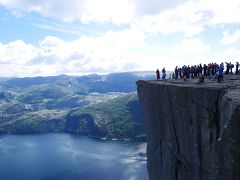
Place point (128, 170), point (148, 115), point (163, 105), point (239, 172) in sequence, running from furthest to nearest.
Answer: point (128, 170)
point (148, 115)
point (163, 105)
point (239, 172)

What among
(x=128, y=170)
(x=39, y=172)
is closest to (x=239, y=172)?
(x=128, y=170)

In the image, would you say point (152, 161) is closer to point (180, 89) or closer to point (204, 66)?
point (180, 89)

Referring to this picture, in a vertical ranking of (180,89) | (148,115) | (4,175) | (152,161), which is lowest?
(4,175)

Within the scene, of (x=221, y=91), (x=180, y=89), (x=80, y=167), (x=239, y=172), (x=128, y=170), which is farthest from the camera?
(x=80, y=167)

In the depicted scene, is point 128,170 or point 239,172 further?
point 128,170

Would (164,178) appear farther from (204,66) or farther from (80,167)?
(80,167)

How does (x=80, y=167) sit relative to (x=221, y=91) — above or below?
below
